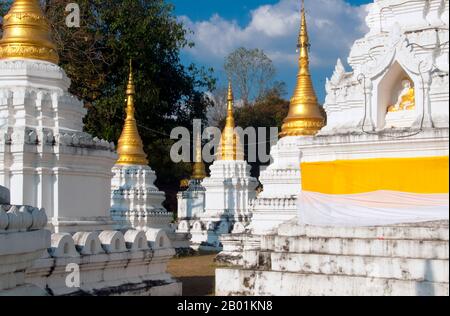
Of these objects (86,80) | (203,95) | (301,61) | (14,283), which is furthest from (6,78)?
(203,95)

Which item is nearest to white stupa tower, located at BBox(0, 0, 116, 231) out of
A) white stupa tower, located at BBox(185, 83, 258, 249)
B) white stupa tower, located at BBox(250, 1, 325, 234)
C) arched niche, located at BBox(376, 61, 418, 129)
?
arched niche, located at BBox(376, 61, 418, 129)

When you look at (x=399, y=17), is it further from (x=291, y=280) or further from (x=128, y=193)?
(x=128, y=193)

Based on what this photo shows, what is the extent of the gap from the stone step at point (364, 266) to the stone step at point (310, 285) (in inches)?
4.8

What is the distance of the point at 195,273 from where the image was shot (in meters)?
14.9

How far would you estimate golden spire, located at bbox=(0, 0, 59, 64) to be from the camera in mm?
12242

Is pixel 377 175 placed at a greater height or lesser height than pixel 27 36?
lesser

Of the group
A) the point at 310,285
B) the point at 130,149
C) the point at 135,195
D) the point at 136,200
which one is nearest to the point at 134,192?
the point at 135,195

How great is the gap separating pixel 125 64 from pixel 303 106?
1624cm

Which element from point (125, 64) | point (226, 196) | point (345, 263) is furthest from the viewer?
point (125, 64)

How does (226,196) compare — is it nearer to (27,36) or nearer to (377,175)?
(27,36)

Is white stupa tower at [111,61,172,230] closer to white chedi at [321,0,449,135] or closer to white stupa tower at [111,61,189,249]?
white stupa tower at [111,61,189,249]

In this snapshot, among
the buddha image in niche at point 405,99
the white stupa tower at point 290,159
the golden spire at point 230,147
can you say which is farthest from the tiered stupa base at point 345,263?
the golden spire at point 230,147

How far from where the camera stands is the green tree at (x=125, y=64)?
31.0 metres

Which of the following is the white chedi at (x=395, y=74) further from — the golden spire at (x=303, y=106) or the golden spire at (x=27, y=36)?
the golden spire at (x=303, y=106)
